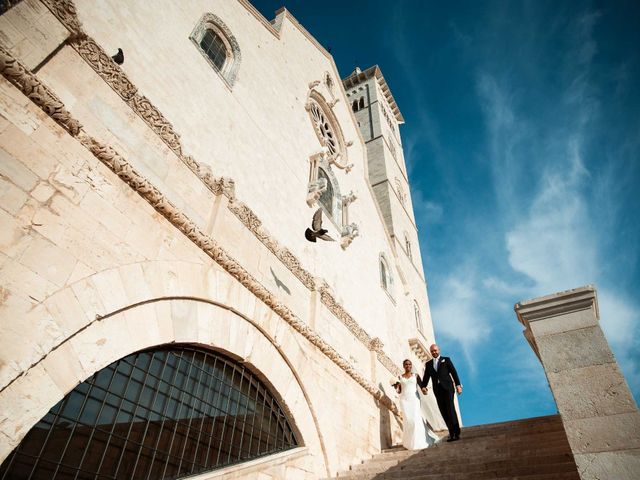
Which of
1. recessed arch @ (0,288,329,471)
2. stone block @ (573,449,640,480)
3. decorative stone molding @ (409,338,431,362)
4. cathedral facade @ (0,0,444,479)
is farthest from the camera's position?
decorative stone molding @ (409,338,431,362)

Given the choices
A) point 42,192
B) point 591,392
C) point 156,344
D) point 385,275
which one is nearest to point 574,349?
point 591,392

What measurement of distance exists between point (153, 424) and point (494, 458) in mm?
4112

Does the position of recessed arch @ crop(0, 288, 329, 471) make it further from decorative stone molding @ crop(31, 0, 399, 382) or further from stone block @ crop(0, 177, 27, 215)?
decorative stone molding @ crop(31, 0, 399, 382)

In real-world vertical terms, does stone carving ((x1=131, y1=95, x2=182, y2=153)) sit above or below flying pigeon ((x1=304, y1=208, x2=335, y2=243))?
below

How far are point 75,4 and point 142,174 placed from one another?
2228 mm

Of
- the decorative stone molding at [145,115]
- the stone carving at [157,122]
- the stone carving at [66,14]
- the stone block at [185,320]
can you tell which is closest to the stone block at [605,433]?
the stone block at [185,320]

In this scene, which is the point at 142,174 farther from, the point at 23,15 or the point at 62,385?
the point at 62,385

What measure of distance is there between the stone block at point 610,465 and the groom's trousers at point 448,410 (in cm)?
344

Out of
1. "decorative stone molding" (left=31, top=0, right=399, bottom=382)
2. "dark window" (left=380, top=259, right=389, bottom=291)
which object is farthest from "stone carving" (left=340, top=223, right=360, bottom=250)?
"decorative stone molding" (left=31, top=0, right=399, bottom=382)

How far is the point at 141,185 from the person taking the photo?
14.7ft

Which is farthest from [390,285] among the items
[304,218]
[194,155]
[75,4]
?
[75,4]

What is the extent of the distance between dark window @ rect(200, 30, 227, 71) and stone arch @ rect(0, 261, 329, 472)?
4.69 meters

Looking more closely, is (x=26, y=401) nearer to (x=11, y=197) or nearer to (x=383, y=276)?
(x=11, y=197)

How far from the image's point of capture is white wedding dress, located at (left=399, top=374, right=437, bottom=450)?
772 cm
